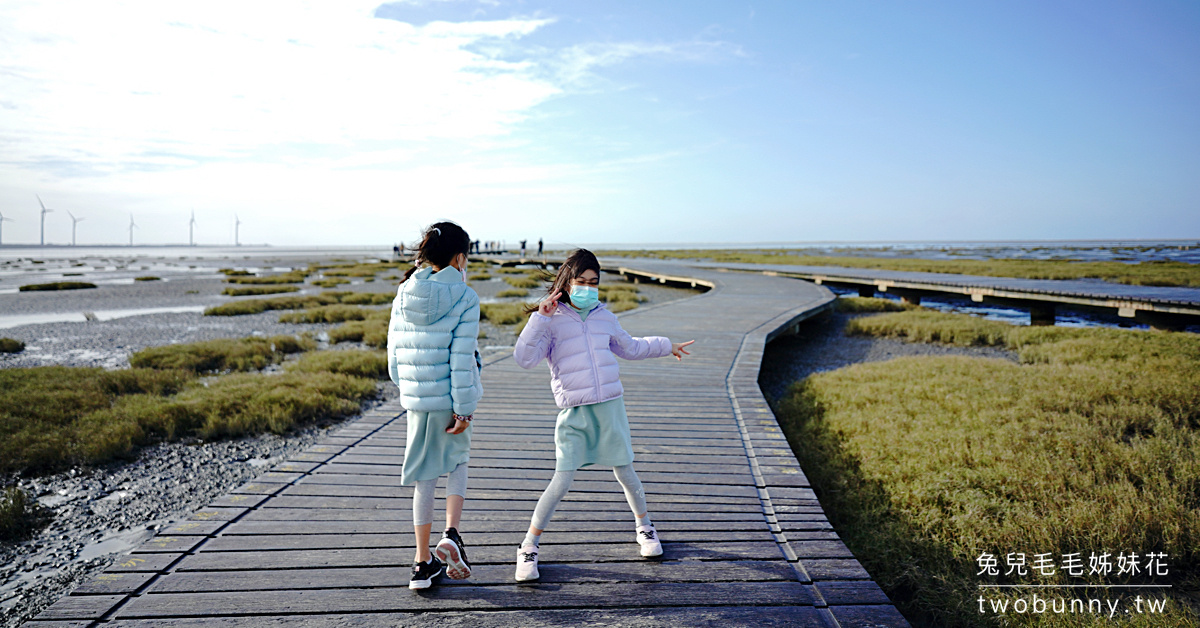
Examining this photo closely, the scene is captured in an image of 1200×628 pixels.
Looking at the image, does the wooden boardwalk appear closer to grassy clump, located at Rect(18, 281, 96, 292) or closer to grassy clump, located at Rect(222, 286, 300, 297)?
grassy clump, located at Rect(222, 286, 300, 297)

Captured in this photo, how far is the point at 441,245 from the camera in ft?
8.66

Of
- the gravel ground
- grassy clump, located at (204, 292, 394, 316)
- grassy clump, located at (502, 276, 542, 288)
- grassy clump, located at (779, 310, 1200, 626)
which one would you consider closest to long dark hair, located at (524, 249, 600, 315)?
grassy clump, located at (779, 310, 1200, 626)

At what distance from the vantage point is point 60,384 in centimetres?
851

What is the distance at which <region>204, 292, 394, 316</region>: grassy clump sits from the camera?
19.3 metres

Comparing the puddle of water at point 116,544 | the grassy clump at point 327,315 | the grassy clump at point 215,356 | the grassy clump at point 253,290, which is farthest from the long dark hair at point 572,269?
the grassy clump at point 253,290

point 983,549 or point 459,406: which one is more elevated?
point 459,406

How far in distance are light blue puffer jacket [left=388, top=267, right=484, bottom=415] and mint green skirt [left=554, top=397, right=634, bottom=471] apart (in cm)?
47

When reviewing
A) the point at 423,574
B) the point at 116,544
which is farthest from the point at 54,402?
the point at 423,574

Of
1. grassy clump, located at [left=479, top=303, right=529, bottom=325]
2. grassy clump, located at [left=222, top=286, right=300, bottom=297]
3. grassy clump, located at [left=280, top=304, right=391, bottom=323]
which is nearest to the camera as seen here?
grassy clump, located at [left=479, top=303, right=529, bottom=325]

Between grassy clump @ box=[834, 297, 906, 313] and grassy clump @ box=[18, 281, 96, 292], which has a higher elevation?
grassy clump @ box=[834, 297, 906, 313]

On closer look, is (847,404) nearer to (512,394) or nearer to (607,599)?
(512,394)

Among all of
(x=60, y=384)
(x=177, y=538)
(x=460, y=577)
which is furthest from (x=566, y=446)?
(x=60, y=384)

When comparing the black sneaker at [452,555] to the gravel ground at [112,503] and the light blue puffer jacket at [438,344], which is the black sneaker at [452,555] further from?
the gravel ground at [112,503]

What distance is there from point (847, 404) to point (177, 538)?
6.90 meters
